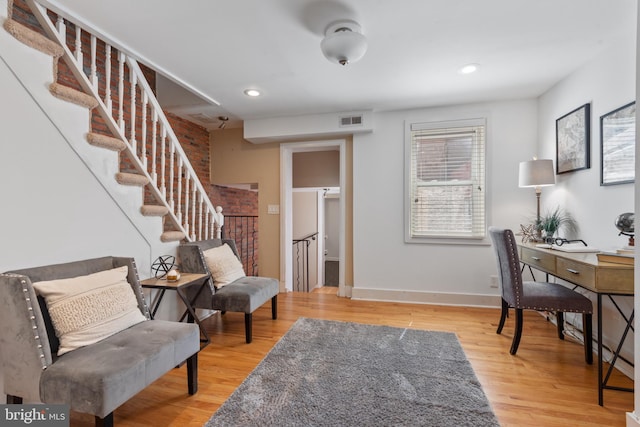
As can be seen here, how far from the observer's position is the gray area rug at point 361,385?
66.5 inches

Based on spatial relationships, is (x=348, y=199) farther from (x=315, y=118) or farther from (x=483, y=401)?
(x=483, y=401)

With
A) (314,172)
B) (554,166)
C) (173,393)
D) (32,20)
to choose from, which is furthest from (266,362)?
(314,172)

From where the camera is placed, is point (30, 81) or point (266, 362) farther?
point (266, 362)

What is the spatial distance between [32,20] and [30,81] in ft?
5.66

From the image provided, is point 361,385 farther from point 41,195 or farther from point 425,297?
point 41,195

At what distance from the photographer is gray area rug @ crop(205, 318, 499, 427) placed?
66.5 inches

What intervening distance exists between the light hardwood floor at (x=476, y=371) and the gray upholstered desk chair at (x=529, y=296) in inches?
9.3

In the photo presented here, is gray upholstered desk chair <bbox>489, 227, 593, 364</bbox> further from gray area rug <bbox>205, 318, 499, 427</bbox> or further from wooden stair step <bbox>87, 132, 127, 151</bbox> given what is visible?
wooden stair step <bbox>87, 132, 127, 151</bbox>

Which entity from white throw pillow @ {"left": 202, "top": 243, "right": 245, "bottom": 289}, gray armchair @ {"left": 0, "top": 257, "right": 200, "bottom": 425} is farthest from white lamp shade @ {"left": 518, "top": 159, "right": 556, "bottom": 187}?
gray armchair @ {"left": 0, "top": 257, "right": 200, "bottom": 425}

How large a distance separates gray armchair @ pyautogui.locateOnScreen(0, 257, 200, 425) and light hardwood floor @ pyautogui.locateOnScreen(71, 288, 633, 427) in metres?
0.38

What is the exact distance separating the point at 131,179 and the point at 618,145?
3.74 metres

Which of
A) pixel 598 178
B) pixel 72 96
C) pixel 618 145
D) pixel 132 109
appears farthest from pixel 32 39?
pixel 598 178

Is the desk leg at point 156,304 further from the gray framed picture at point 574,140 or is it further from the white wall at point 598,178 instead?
the gray framed picture at point 574,140

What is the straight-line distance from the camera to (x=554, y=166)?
3.11m
